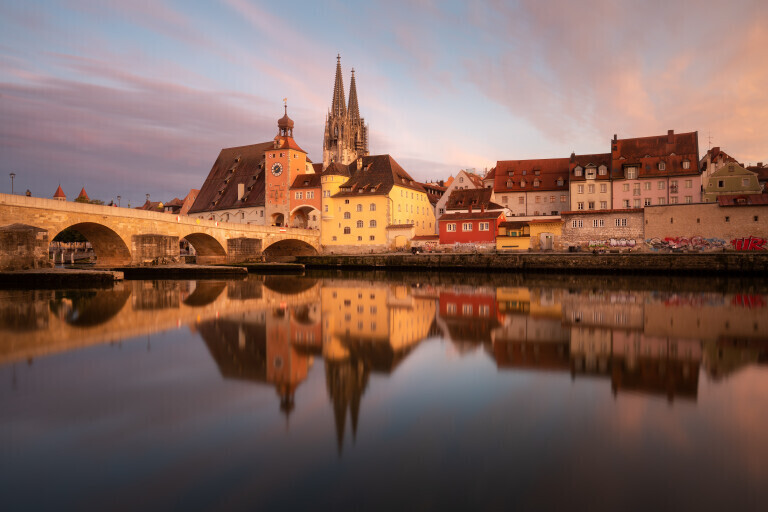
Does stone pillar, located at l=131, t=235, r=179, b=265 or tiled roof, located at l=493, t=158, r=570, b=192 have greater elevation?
tiled roof, located at l=493, t=158, r=570, b=192

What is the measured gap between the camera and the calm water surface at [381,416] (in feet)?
14.0

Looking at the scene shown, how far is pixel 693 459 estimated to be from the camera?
192 inches

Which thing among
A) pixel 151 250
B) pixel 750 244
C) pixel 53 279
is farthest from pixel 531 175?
pixel 53 279

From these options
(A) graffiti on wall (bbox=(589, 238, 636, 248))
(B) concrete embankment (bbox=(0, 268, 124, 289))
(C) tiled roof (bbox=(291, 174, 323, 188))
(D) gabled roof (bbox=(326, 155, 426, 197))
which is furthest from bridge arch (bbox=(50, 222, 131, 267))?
(A) graffiti on wall (bbox=(589, 238, 636, 248))

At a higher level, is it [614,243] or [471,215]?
[471,215]

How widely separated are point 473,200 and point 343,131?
44246mm

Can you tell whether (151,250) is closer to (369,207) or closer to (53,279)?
(53,279)

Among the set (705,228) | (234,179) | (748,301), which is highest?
(234,179)

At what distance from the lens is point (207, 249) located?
147 feet

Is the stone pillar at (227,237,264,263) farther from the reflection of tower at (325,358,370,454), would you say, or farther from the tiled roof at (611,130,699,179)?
the reflection of tower at (325,358,370,454)

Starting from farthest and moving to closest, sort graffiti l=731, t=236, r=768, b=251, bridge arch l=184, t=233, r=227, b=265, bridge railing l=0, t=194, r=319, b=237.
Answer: bridge arch l=184, t=233, r=227, b=265
graffiti l=731, t=236, r=768, b=251
bridge railing l=0, t=194, r=319, b=237

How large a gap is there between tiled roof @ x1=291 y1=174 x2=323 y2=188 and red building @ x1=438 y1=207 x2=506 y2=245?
53.0 ft

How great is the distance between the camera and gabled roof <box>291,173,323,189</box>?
188 ft

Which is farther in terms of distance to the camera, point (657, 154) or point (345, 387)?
point (657, 154)
